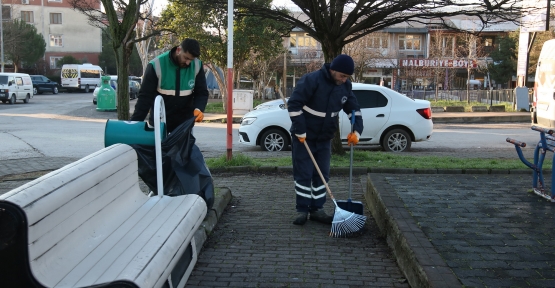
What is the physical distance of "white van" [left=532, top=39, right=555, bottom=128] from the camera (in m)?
14.5

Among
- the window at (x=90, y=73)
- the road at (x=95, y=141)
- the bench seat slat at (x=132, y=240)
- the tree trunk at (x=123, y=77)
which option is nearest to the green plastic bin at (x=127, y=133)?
the bench seat slat at (x=132, y=240)

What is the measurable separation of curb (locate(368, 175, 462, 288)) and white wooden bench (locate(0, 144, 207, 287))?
1.67 meters

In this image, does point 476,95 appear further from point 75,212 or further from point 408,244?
point 75,212

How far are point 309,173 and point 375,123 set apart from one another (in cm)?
761

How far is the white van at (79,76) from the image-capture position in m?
55.2

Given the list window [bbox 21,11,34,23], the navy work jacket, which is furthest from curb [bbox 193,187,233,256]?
window [bbox 21,11,34,23]

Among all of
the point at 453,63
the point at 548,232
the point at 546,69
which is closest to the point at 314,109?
the point at 548,232

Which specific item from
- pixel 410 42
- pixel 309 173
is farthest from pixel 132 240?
pixel 410 42

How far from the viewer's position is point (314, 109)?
5898 millimetres

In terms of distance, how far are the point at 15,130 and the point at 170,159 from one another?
14.7m

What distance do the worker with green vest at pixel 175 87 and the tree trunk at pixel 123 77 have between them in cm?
395

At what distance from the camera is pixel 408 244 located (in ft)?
15.0

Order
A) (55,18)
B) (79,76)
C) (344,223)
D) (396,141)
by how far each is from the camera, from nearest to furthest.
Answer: (344,223) < (396,141) < (79,76) < (55,18)

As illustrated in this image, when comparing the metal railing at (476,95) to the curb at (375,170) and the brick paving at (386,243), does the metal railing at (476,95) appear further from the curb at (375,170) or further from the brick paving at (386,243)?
the brick paving at (386,243)
